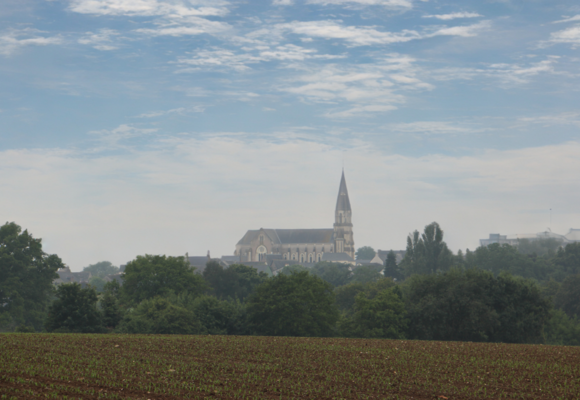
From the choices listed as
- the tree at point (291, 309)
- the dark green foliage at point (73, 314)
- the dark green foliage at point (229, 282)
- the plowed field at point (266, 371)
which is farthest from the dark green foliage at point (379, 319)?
the dark green foliage at point (229, 282)

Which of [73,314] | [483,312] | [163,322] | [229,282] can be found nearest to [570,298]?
[483,312]

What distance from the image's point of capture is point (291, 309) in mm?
66250

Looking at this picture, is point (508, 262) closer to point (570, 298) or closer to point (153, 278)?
point (570, 298)

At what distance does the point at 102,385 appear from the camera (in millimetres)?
22719

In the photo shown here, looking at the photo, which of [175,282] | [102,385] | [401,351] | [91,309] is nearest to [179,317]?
[91,309]

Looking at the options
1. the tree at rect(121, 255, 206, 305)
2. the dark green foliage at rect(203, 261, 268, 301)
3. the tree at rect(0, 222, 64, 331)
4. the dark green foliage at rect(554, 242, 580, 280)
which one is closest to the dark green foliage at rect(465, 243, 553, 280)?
the dark green foliage at rect(554, 242, 580, 280)

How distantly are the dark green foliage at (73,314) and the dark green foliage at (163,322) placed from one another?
108 inches

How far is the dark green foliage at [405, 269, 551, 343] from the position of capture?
207ft

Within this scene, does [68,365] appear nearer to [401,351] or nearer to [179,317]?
[401,351]

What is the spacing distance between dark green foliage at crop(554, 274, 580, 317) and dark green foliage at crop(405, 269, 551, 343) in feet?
113

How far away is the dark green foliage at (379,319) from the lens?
63.7 meters

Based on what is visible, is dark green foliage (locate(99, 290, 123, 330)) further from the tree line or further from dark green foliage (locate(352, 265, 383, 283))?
dark green foliage (locate(352, 265, 383, 283))

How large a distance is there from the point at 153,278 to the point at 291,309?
22200mm

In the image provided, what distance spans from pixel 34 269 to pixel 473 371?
66.1 metres
